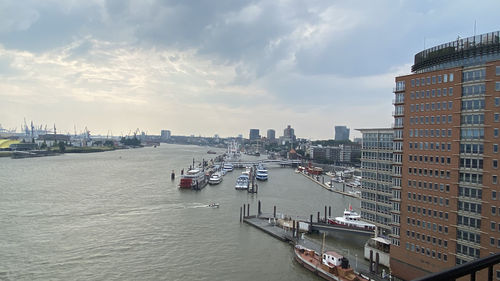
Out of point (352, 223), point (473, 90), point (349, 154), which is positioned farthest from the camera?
point (349, 154)

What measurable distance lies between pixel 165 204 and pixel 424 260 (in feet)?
59.2

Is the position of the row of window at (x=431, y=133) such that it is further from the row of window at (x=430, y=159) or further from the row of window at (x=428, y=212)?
the row of window at (x=428, y=212)

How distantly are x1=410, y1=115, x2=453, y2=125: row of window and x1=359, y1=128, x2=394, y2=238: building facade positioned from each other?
4105 millimetres

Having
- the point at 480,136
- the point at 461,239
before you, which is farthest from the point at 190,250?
the point at 480,136

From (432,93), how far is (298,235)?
9.29 meters

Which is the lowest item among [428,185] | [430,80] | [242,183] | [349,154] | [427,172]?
[242,183]

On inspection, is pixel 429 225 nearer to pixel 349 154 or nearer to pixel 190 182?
pixel 190 182

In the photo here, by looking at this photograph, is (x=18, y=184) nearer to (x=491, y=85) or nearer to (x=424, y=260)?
(x=424, y=260)

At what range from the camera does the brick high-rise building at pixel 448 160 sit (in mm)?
10570

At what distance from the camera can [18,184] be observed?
103ft

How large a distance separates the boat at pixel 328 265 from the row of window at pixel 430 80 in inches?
274

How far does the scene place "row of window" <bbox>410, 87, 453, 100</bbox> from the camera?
11.6 m

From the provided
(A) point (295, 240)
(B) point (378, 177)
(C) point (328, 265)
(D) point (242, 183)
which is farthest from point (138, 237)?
(D) point (242, 183)

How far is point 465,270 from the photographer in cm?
136
